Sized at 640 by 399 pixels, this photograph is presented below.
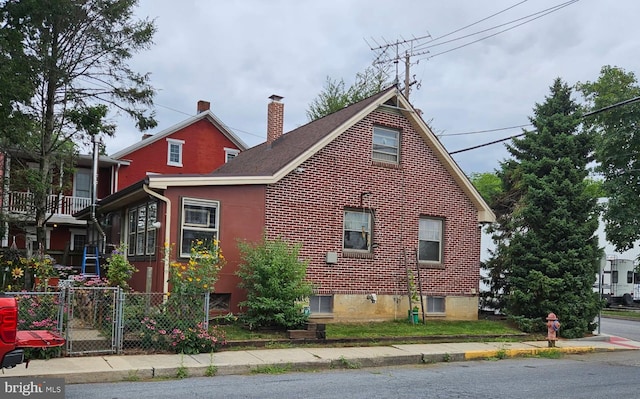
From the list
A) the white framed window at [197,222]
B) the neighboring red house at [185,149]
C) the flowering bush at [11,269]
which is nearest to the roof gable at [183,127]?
the neighboring red house at [185,149]

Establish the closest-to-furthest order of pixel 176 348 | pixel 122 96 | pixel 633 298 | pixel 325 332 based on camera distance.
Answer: pixel 176 348 → pixel 325 332 → pixel 122 96 → pixel 633 298

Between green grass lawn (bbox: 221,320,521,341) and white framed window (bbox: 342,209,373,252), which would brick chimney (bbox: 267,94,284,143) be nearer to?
white framed window (bbox: 342,209,373,252)

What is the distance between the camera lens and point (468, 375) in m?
11.0

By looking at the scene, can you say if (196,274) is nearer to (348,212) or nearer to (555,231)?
(348,212)

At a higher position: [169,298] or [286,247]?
[286,247]

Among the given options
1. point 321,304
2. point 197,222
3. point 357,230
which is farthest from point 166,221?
point 357,230

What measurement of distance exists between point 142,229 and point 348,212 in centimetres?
568

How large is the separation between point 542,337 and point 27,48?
52.5ft

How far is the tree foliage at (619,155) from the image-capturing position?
94.9 ft

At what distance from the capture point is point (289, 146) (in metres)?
18.2

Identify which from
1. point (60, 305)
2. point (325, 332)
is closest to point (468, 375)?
point (325, 332)

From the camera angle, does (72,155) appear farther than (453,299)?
Yes

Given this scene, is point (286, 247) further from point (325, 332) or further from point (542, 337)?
point (542, 337)

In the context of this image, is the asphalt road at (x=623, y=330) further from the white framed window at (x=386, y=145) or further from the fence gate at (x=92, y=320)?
the fence gate at (x=92, y=320)
